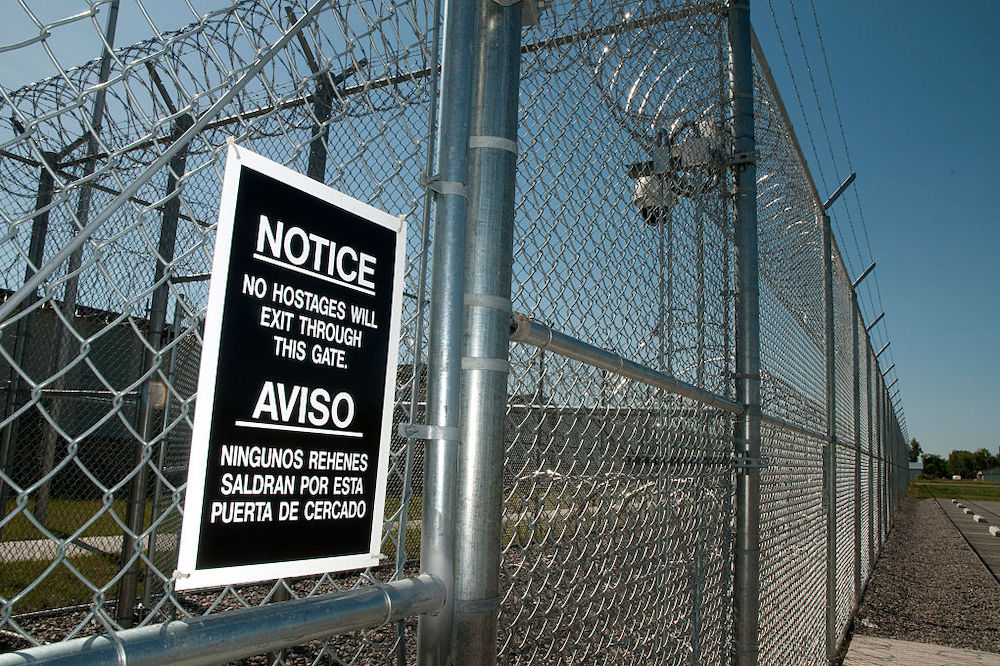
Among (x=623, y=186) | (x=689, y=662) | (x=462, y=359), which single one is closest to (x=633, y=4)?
(x=623, y=186)

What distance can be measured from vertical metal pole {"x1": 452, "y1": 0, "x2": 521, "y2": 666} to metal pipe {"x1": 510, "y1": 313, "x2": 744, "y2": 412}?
0.08 m

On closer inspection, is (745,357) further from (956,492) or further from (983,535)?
(956,492)

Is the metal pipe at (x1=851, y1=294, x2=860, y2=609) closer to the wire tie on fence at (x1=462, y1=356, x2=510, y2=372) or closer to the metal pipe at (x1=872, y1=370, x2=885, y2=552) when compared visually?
the metal pipe at (x1=872, y1=370, x2=885, y2=552)

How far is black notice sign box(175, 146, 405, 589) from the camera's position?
1.17 meters

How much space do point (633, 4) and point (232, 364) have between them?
2.35 meters

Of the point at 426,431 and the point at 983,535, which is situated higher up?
the point at 426,431

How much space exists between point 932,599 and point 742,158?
8419 mm

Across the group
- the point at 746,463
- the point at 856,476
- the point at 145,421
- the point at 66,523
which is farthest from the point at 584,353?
the point at 66,523

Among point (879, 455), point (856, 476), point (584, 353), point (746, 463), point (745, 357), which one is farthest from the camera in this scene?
point (879, 455)

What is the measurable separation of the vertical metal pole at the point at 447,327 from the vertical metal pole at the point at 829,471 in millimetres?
6000

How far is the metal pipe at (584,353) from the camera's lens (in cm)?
183

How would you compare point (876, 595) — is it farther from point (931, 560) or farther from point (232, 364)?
point (232, 364)

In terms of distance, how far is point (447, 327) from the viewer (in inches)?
63.4

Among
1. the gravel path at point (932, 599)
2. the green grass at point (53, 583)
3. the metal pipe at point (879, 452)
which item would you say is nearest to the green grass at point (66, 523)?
the green grass at point (53, 583)
